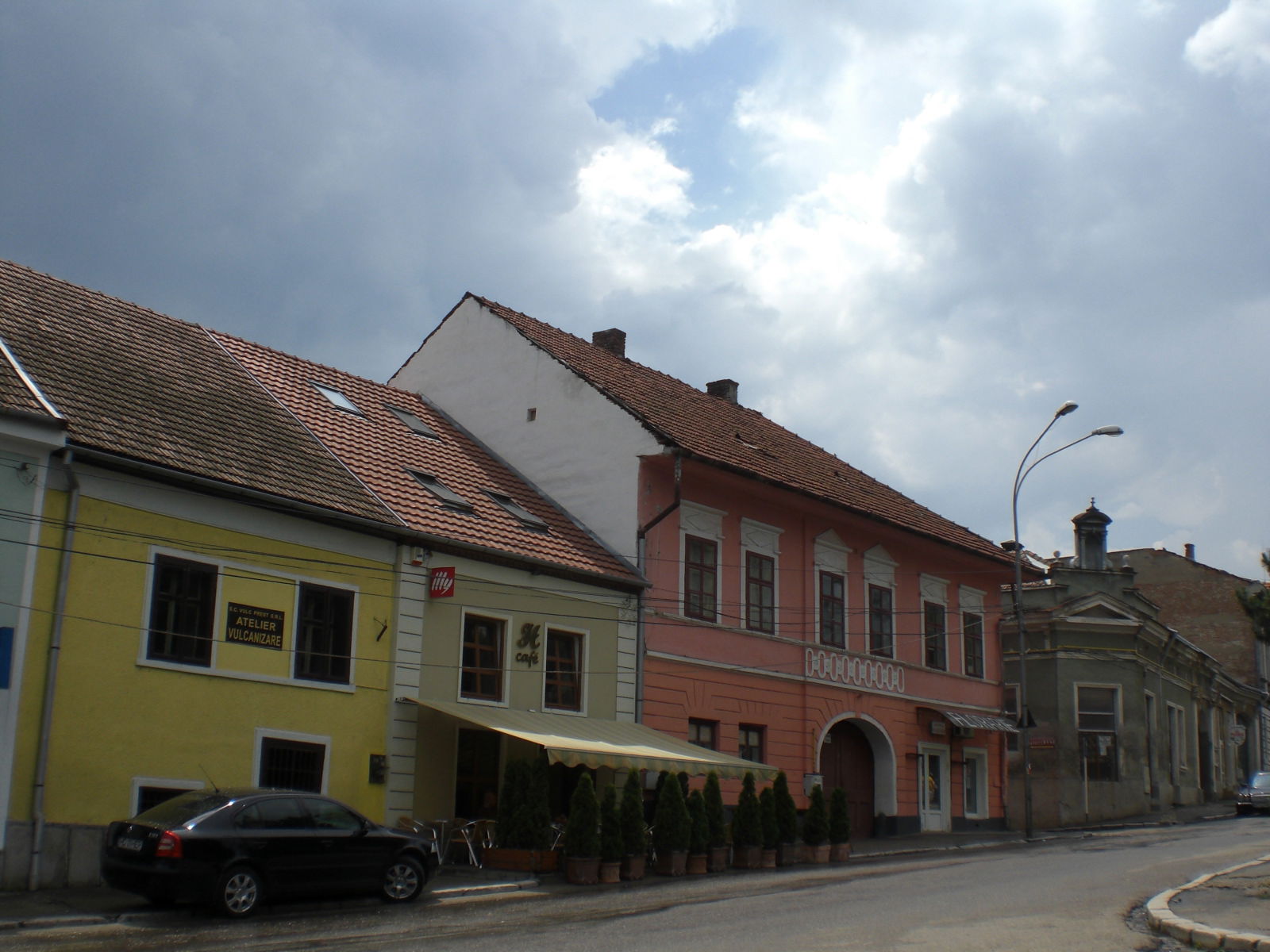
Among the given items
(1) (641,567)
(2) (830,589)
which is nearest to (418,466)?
(1) (641,567)

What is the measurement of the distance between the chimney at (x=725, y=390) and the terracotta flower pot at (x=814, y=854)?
14677 millimetres

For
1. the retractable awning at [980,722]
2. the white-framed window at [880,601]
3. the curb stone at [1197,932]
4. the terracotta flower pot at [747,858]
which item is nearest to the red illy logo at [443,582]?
the terracotta flower pot at [747,858]

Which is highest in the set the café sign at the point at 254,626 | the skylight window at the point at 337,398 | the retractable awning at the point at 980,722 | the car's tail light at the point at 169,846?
the skylight window at the point at 337,398

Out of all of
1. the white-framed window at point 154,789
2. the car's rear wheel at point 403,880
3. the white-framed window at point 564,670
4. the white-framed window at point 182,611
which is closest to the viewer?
the car's rear wheel at point 403,880

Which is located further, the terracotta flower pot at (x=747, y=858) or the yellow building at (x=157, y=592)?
the terracotta flower pot at (x=747, y=858)

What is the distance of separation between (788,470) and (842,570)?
269 centimetres

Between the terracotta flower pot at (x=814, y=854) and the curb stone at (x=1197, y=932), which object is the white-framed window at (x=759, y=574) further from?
the curb stone at (x=1197, y=932)

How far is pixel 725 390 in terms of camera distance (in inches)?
1385

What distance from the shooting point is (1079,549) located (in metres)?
50.8

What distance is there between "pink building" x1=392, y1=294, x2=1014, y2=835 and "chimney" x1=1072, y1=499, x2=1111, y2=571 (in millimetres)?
17883

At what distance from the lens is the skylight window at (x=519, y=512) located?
23984 millimetres

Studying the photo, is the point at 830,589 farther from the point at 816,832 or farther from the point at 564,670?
the point at 564,670

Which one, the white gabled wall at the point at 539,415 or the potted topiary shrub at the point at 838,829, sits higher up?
the white gabled wall at the point at 539,415

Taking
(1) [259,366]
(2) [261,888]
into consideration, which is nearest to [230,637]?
(2) [261,888]
